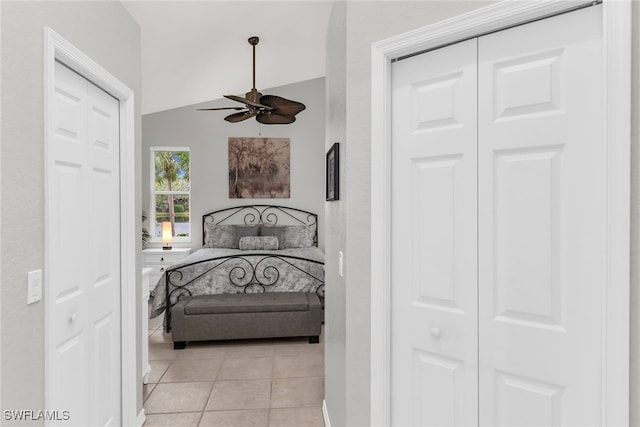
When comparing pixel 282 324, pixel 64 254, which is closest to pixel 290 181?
pixel 282 324

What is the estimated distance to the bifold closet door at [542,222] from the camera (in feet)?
4.03

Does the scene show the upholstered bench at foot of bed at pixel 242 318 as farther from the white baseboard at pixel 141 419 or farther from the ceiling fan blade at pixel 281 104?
the ceiling fan blade at pixel 281 104

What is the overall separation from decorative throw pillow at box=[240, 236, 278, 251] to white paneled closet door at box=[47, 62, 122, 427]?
3028 mm

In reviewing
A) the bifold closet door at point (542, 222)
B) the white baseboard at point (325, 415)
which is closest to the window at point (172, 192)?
the white baseboard at point (325, 415)

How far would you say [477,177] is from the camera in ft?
4.75

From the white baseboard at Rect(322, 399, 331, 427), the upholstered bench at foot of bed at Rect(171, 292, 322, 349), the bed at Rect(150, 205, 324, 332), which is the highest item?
the bed at Rect(150, 205, 324, 332)

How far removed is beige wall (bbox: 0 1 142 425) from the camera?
4.24 ft

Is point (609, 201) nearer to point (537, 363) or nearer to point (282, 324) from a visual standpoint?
point (537, 363)

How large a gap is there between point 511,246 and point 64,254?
181cm

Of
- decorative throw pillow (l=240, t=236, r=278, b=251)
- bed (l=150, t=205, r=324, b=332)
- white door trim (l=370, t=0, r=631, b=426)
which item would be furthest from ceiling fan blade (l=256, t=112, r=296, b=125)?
white door trim (l=370, t=0, r=631, b=426)

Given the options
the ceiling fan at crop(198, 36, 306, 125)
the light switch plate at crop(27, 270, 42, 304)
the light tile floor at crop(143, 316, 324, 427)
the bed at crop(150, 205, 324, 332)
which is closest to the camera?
the light switch plate at crop(27, 270, 42, 304)

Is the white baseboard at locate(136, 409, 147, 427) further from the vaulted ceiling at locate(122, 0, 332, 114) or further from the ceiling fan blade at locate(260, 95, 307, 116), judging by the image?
the ceiling fan blade at locate(260, 95, 307, 116)

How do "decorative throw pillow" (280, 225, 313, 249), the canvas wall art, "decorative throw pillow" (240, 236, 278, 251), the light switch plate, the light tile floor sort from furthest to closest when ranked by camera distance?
the canvas wall art
"decorative throw pillow" (280, 225, 313, 249)
"decorative throw pillow" (240, 236, 278, 251)
the light tile floor
the light switch plate

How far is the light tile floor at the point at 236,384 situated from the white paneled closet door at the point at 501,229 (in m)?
1.28
